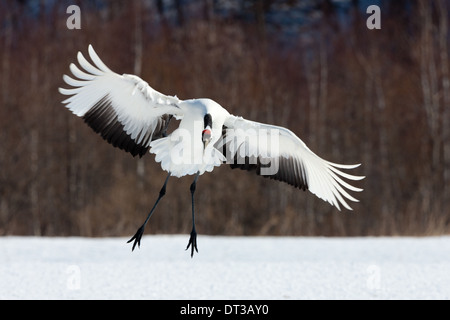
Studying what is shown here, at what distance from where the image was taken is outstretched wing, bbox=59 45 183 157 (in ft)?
22.2

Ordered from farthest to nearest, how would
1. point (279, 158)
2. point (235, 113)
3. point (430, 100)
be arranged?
1. point (430, 100)
2. point (235, 113)
3. point (279, 158)

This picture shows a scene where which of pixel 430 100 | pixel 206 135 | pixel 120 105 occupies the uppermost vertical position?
pixel 430 100

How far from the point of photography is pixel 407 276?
912 cm

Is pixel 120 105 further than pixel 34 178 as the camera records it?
No

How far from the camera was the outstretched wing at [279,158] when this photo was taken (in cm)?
722

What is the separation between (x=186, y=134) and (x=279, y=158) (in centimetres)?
128

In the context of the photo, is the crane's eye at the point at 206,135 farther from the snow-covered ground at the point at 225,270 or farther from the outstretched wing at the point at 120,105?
the snow-covered ground at the point at 225,270

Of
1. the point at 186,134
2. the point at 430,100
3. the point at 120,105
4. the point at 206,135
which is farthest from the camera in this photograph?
the point at 430,100

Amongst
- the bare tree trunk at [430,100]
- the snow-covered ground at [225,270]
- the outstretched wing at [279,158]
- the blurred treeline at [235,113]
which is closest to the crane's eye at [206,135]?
the outstretched wing at [279,158]

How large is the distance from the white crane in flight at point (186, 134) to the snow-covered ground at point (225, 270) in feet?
4.66

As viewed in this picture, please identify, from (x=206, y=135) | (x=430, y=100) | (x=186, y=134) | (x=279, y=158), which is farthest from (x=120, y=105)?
(x=430, y=100)

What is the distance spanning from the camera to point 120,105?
23.2 ft

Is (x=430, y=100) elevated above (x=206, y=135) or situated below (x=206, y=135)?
above

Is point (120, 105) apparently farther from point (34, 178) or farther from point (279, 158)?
point (34, 178)
